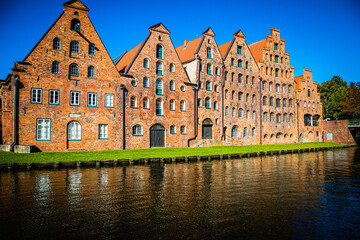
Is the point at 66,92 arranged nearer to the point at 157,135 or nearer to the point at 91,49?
the point at 91,49

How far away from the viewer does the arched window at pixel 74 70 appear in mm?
27927

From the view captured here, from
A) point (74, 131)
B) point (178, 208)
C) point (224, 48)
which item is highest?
point (224, 48)

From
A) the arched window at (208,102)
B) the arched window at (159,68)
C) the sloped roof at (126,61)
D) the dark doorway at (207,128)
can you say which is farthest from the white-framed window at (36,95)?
the arched window at (208,102)

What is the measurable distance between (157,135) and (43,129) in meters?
→ 12.3

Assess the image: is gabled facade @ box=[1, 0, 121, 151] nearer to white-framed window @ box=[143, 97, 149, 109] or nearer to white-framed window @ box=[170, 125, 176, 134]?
white-framed window @ box=[143, 97, 149, 109]

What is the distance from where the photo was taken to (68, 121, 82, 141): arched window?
27.5m

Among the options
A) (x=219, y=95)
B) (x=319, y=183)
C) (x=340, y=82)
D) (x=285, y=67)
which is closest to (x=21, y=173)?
(x=319, y=183)

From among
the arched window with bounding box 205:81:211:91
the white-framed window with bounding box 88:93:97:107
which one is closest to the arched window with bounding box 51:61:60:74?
the white-framed window with bounding box 88:93:97:107

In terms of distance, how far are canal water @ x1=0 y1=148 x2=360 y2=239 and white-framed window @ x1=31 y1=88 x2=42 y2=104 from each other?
1340 cm

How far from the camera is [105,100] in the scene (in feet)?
97.1

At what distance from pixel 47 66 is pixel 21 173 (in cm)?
1391

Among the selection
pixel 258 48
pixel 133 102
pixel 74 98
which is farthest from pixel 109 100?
pixel 258 48

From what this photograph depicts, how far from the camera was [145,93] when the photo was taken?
32.3 meters

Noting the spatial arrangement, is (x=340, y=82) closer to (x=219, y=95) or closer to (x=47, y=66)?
(x=219, y=95)
